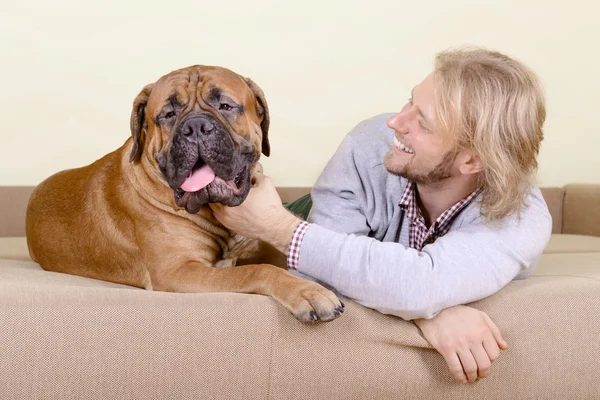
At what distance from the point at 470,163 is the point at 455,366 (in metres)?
0.63

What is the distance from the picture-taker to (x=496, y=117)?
1.99 meters

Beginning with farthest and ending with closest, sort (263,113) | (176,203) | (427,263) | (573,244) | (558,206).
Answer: (558,206)
(573,244)
(263,113)
(176,203)
(427,263)

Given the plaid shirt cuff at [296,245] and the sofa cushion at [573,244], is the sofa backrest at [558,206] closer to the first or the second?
the sofa cushion at [573,244]

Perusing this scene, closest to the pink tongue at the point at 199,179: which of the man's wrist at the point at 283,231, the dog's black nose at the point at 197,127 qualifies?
the dog's black nose at the point at 197,127

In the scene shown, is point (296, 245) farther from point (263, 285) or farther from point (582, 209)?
point (582, 209)

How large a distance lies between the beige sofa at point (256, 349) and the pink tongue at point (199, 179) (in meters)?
0.36

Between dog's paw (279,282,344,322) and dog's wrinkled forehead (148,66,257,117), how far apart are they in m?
0.66

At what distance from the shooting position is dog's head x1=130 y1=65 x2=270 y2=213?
1.96m

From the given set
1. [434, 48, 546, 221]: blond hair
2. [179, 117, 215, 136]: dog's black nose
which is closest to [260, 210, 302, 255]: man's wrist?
[179, 117, 215, 136]: dog's black nose

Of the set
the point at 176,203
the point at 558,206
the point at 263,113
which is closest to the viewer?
the point at 176,203

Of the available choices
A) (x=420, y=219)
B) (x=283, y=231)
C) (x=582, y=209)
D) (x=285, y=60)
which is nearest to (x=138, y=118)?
(x=283, y=231)

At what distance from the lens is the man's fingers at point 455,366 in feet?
5.79

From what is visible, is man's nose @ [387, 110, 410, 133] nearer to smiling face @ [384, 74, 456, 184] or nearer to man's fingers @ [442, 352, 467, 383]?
smiling face @ [384, 74, 456, 184]

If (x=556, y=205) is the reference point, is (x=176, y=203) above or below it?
above
